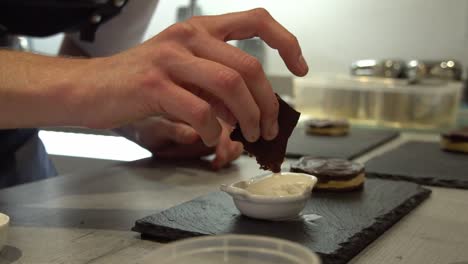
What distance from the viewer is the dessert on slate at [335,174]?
3.41 ft

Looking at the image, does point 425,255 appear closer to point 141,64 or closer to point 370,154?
point 141,64

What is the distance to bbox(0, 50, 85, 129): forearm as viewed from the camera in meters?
0.87

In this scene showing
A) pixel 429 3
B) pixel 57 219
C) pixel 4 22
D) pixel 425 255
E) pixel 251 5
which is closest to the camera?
pixel 425 255

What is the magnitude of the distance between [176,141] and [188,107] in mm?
535

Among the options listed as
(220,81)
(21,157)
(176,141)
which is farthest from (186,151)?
(220,81)

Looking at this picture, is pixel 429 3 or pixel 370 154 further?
pixel 429 3

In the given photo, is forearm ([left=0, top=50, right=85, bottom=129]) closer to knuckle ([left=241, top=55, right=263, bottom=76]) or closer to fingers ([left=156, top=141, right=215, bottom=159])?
knuckle ([left=241, top=55, right=263, bottom=76])

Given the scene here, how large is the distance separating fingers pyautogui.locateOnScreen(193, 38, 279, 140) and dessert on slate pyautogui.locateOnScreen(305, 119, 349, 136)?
833 millimetres

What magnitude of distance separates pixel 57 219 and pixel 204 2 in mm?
1942

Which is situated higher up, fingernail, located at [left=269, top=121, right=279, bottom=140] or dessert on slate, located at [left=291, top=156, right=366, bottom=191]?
fingernail, located at [left=269, top=121, right=279, bottom=140]

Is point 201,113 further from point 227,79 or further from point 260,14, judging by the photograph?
A: point 260,14

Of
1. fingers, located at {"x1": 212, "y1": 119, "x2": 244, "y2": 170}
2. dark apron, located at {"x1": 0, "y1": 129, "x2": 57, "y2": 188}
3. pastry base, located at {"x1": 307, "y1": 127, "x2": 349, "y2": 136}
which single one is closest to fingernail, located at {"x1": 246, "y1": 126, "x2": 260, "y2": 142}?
fingers, located at {"x1": 212, "y1": 119, "x2": 244, "y2": 170}

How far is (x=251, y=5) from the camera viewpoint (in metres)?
2.67

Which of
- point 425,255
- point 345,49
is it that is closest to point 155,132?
point 425,255
